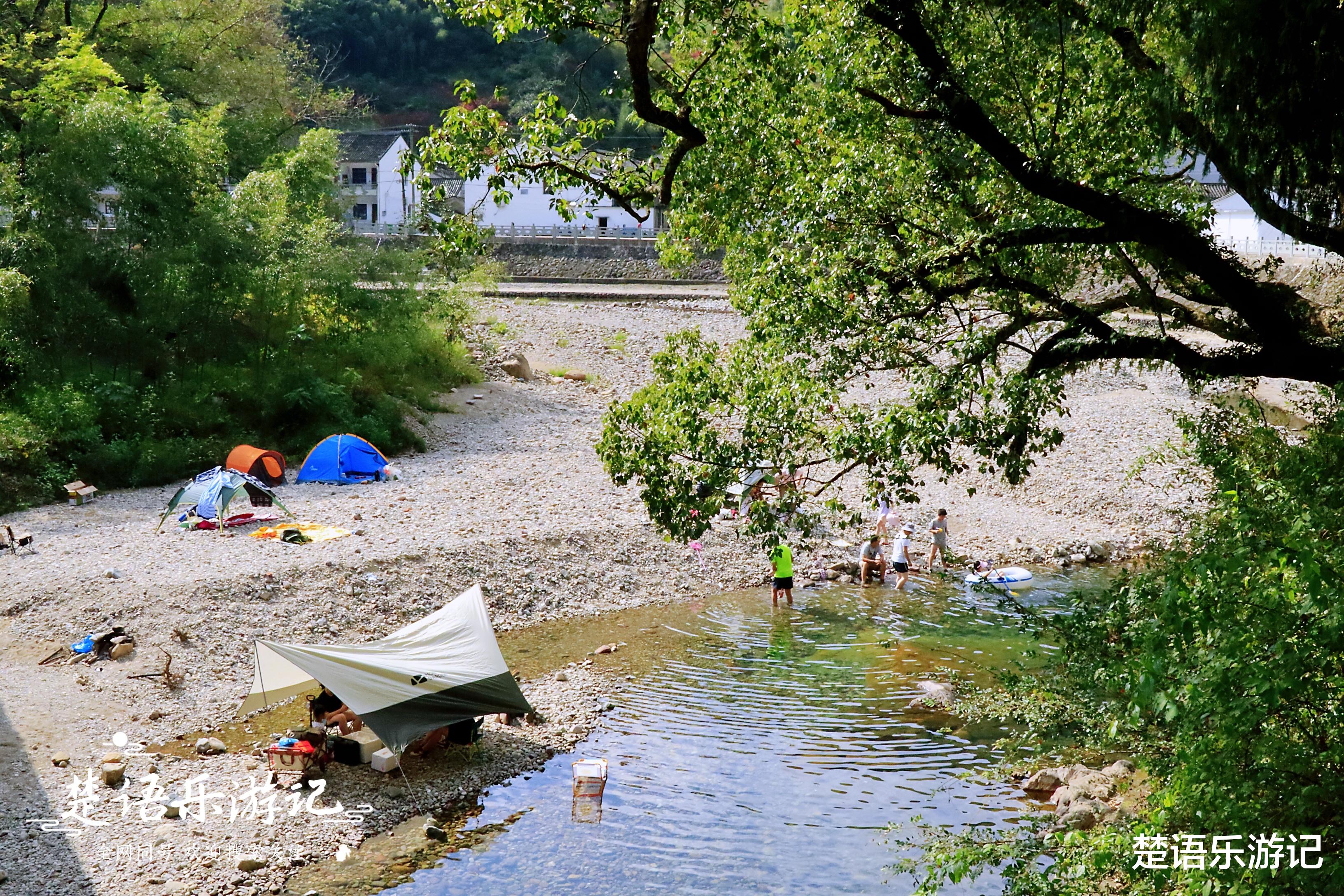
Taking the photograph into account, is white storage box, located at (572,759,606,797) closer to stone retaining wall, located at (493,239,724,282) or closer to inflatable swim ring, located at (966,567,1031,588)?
inflatable swim ring, located at (966,567,1031,588)

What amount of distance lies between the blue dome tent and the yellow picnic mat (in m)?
3.70

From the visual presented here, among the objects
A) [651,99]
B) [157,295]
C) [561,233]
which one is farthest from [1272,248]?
[651,99]

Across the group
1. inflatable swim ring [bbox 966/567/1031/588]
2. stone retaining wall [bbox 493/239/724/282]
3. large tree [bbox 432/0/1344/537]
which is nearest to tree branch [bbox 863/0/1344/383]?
large tree [bbox 432/0/1344/537]

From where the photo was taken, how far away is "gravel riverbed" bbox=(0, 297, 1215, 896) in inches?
408

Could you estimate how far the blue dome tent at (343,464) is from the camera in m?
22.8

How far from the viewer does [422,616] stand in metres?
16.5

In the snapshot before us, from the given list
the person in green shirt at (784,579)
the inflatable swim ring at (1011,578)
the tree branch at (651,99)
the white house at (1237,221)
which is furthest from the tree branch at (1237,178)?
the white house at (1237,221)

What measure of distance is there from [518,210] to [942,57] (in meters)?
60.8

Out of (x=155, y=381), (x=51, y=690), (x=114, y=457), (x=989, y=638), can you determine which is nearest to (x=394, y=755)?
(x=51, y=690)

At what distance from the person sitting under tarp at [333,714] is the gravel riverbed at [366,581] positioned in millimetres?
551

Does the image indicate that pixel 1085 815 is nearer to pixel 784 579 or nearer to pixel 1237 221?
pixel 784 579

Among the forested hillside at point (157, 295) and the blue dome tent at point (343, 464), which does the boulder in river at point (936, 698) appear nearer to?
the blue dome tent at point (343, 464)

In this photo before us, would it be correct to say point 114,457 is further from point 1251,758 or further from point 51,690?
point 1251,758

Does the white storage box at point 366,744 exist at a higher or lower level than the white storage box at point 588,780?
higher
